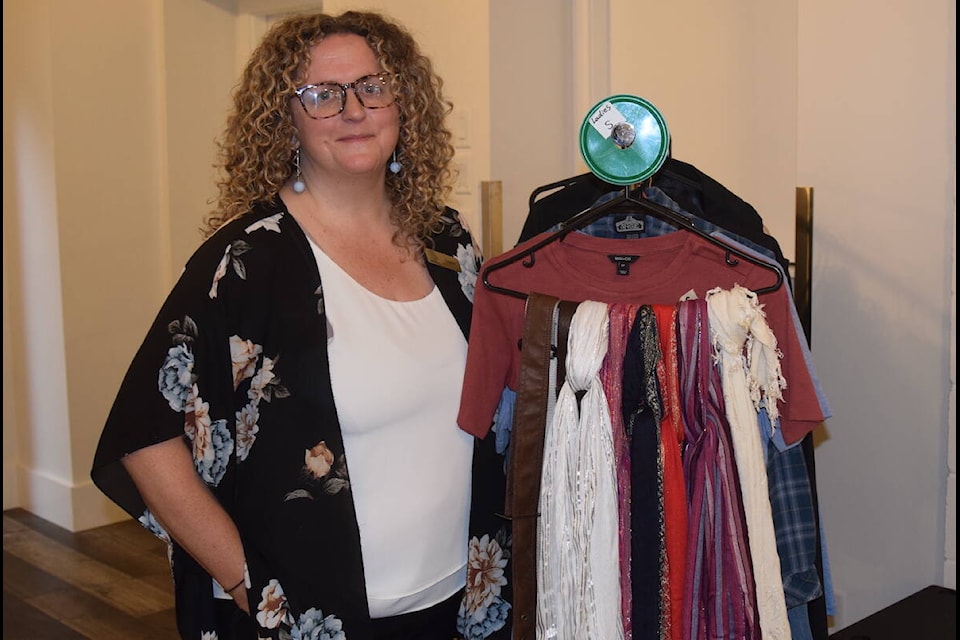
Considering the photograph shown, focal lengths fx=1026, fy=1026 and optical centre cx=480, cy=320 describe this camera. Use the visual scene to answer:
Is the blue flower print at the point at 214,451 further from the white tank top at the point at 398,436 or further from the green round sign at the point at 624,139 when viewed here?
the green round sign at the point at 624,139

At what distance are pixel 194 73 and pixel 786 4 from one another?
281cm

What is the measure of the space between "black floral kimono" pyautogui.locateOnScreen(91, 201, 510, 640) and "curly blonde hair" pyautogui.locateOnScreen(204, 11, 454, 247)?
0.13 meters

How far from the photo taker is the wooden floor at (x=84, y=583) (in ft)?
11.2

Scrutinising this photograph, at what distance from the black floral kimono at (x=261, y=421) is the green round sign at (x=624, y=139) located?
18.9 inches

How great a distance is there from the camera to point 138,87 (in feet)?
14.3

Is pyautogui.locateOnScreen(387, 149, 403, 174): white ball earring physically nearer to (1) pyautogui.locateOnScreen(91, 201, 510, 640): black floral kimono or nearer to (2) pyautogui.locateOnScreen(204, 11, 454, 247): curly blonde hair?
(2) pyautogui.locateOnScreen(204, 11, 454, 247): curly blonde hair

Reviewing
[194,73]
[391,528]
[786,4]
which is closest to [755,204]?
[786,4]

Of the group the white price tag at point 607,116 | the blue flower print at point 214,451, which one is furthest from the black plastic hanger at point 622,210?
the blue flower print at point 214,451

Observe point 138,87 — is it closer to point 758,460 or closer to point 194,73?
point 194,73

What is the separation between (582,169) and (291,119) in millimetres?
1391

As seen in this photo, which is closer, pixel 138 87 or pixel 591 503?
pixel 591 503

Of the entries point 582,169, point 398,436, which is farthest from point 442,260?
point 582,169

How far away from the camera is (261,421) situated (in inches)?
61.9

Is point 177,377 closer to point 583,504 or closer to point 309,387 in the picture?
point 309,387
